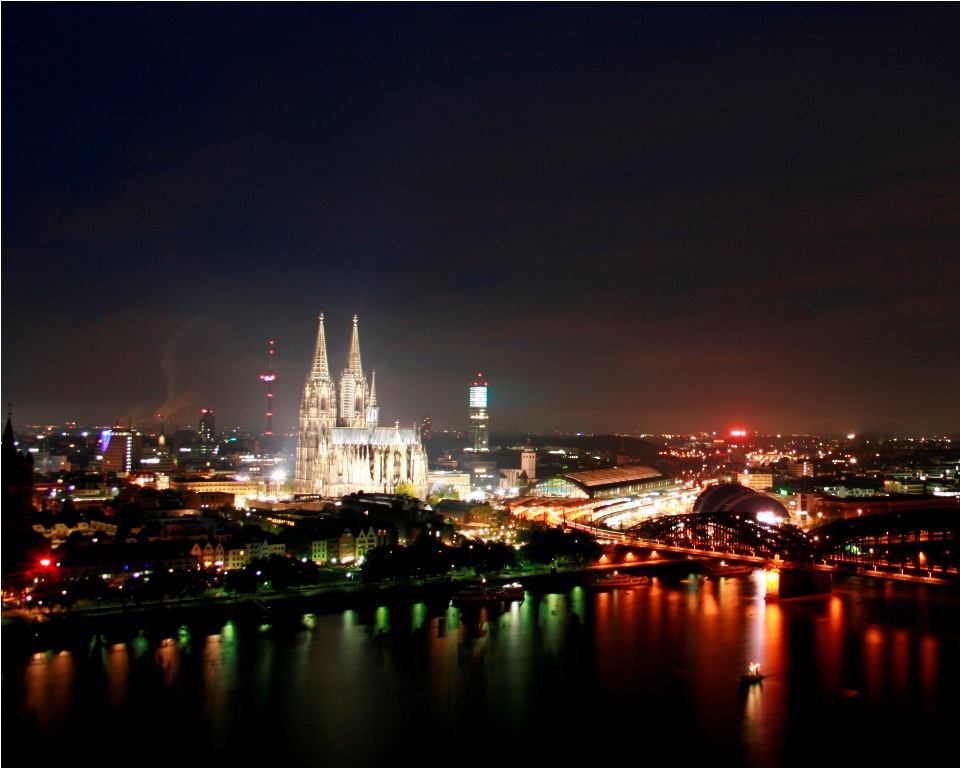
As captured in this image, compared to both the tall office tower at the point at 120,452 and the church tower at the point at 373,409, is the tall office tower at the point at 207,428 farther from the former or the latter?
the church tower at the point at 373,409

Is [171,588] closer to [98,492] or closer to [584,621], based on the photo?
[584,621]

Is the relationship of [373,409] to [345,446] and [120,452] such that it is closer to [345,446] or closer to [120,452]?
[345,446]

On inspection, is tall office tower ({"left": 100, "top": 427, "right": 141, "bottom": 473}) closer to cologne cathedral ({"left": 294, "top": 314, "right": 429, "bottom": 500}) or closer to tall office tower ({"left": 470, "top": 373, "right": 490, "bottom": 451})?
cologne cathedral ({"left": 294, "top": 314, "right": 429, "bottom": 500})

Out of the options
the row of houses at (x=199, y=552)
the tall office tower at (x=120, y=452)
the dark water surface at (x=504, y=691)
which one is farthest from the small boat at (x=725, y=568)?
the tall office tower at (x=120, y=452)

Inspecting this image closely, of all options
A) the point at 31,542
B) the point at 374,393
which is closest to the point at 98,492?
the point at 374,393

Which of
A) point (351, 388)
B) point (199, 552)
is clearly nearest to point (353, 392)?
point (351, 388)
